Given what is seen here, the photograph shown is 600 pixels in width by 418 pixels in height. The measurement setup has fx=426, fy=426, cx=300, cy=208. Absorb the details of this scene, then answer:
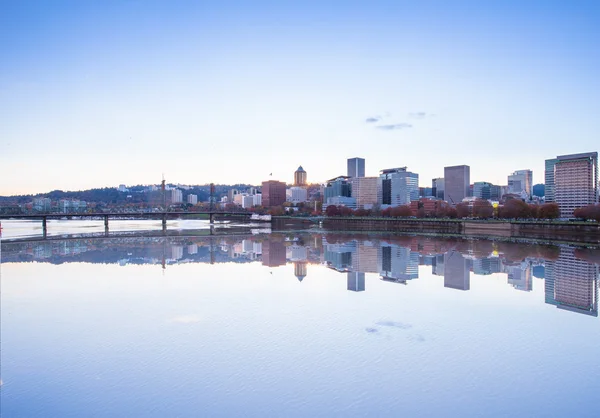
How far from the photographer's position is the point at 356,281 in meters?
10.9

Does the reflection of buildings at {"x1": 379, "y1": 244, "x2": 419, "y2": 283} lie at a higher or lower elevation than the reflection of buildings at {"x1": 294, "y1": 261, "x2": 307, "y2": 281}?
lower

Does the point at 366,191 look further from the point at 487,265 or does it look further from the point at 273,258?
the point at 487,265

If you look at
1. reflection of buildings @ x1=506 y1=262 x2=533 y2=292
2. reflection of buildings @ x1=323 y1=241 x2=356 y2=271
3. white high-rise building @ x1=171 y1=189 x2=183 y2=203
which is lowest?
reflection of buildings @ x1=506 y1=262 x2=533 y2=292

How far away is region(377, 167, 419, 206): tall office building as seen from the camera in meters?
102

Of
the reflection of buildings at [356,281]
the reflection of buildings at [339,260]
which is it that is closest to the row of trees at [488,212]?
the reflection of buildings at [339,260]

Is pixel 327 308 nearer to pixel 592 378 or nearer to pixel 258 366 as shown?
pixel 258 366

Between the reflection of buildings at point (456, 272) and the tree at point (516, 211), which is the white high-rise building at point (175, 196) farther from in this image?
the reflection of buildings at point (456, 272)

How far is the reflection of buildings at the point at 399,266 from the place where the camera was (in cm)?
1174

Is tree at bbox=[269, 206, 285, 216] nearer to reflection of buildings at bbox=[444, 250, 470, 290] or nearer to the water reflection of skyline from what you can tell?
the water reflection of skyline

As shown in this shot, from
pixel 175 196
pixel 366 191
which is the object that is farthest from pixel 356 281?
pixel 175 196

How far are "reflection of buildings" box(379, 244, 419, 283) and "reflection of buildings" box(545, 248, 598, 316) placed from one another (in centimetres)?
337

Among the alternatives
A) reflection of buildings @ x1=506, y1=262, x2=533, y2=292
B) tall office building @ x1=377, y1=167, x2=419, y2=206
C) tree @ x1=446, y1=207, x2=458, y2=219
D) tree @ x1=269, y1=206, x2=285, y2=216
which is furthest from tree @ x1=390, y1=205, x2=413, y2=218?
reflection of buildings @ x1=506, y1=262, x2=533, y2=292

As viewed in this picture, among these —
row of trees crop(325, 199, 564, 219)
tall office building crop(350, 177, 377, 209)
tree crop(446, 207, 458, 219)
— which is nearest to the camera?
row of trees crop(325, 199, 564, 219)

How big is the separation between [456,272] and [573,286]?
9.90 ft
